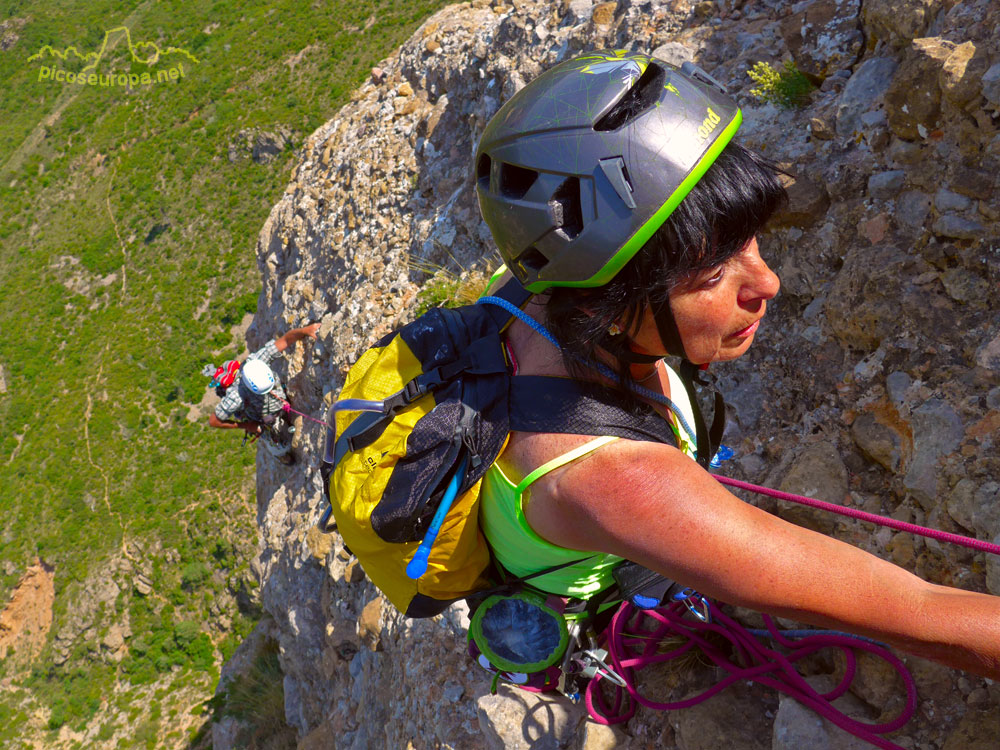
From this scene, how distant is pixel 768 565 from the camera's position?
1.35 m

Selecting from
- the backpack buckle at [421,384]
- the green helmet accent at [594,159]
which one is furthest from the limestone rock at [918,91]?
the backpack buckle at [421,384]

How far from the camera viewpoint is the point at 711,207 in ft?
5.03

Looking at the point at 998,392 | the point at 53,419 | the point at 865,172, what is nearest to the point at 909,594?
the point at 998,392

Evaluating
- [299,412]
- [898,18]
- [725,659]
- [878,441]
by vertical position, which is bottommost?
[299,412]

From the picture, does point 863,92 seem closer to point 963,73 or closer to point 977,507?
point 963,73

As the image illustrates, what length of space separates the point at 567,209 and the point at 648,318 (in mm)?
343

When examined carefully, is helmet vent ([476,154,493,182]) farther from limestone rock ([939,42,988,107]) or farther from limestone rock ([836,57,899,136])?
limestone rock ([836,57,899,136])

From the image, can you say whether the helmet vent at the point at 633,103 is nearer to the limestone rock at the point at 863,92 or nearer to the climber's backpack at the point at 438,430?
the climber's backpack at the point at 438,430

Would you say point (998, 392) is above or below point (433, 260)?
above

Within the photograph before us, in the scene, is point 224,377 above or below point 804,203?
below

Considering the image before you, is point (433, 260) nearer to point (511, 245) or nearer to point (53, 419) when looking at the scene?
point (511, 245)

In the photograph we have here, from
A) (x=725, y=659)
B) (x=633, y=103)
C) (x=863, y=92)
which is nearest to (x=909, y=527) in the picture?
(x=725, y=659)

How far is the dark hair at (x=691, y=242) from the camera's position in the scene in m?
1.53

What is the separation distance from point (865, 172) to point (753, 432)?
1.20 meters
